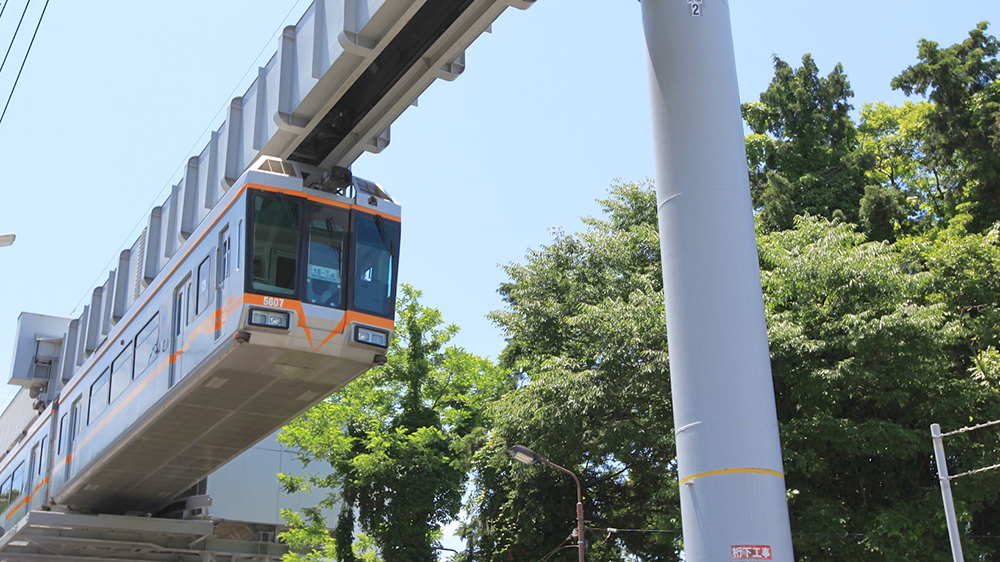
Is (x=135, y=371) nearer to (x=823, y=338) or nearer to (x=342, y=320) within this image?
(x=342, y=320)

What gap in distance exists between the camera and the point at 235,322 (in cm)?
1478

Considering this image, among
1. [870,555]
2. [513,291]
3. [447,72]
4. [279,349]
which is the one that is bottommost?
[870,555]

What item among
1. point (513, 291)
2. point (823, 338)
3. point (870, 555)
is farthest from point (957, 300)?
point (513, 291)

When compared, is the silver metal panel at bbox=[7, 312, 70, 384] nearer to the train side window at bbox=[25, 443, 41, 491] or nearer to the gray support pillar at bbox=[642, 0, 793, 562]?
the train side window at bbox=[25, 443, 41, 491]

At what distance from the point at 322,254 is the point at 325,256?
57mm

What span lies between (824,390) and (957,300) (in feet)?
21.9

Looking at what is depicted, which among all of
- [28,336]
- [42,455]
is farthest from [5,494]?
[42,455]

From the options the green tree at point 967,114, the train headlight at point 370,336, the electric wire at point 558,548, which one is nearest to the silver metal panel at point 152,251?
the train headlight at point 370,336

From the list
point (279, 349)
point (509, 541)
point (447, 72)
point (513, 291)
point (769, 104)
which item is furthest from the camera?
point (769, 104)

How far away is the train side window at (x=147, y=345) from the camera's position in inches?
723

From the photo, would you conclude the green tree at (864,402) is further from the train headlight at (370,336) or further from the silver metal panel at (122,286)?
the silver metal panel at (122,286)

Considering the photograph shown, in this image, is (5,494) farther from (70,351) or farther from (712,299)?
(712,299)

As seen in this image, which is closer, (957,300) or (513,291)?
(957,300)

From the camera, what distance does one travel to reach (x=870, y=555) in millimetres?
21875
